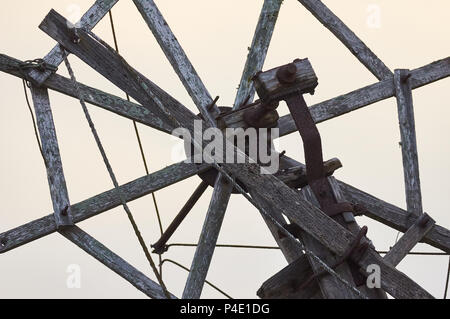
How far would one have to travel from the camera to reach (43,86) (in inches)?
390

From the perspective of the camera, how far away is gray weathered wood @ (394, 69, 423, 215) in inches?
422

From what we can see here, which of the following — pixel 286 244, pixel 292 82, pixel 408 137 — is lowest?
pixel 286 244

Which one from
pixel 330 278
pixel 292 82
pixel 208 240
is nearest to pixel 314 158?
pixel 292 82

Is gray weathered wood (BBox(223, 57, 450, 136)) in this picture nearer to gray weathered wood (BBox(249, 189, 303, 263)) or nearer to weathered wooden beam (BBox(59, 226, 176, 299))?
gray weathered wood (BBox(249, 189, 303, 263))

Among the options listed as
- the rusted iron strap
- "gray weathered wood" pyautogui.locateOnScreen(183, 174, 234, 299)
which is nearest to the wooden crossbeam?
the rusted iron strap

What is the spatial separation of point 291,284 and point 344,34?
130 inches

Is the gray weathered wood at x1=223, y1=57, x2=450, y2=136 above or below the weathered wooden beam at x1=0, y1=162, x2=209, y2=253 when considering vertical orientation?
above

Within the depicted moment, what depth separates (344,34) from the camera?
35.9 feet

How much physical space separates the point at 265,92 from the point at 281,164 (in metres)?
1.23

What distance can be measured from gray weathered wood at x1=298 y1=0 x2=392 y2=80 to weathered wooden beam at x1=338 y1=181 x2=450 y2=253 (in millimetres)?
1169

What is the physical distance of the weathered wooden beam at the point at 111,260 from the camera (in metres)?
9.62

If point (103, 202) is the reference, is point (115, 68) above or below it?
above

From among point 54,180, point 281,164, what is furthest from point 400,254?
point 54,180

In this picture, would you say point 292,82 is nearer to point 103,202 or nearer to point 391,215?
point 103,202
